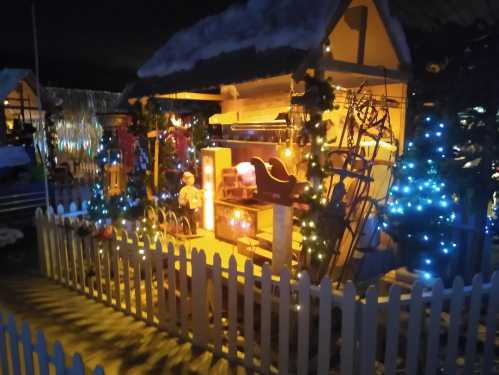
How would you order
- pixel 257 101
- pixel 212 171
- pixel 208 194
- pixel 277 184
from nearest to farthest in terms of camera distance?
pixel 277 184 → pixel 257 101 → pixel 212 171 → pixel 208 194

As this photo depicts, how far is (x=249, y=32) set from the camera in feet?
16.5

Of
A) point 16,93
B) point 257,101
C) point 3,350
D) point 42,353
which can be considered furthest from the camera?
point 16,93

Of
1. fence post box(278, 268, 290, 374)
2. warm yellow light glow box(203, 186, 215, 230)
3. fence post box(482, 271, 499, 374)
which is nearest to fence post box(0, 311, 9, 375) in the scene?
fence post box(278, 268, 290, 374)

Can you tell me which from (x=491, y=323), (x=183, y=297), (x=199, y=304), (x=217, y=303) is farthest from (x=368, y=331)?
(x=183, y=297)

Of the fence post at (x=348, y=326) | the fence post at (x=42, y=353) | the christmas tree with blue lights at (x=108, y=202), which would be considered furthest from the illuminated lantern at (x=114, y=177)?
the fence post at (x=348, y=326)

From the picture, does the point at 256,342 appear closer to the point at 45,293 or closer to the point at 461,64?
the point at 45,293

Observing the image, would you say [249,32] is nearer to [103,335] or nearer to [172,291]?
[172,291]

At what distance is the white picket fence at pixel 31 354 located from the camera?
2.55 m

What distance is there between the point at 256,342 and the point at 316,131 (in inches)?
108

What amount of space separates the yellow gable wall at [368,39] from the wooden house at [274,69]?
0.05 ft

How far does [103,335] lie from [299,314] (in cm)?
248

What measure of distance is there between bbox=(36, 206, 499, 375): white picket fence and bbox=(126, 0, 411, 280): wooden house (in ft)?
4.83

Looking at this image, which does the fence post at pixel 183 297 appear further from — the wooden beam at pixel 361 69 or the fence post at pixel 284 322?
the wooden beam at pixel 361 69

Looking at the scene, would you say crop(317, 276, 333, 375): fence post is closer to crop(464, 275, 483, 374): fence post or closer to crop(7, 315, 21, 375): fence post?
crop(464, 275, 483, 374): fence post
